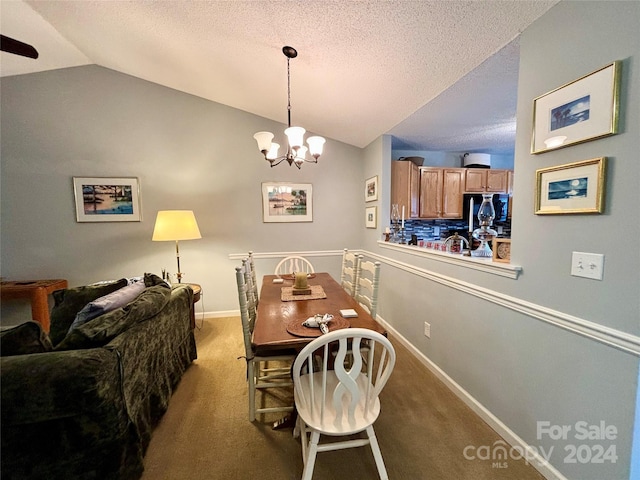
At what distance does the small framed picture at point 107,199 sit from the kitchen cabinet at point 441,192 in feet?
12.4

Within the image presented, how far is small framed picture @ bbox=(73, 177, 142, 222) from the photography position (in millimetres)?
3133

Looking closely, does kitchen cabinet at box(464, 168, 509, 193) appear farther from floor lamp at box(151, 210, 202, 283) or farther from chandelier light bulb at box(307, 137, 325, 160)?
floor lamp at box(151, 210, 202, 283)

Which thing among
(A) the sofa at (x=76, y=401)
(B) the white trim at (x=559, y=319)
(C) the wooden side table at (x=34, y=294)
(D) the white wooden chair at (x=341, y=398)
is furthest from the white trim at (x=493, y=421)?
(C) the wooden side table at (x=34, y=294)

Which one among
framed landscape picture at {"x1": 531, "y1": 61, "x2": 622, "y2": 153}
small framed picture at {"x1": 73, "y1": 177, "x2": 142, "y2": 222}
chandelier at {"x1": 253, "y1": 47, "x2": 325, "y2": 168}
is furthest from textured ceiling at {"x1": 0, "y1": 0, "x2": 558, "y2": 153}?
small framed picture at {"x1": 73, "y1": 177, "x2": 142, "y2": 222}

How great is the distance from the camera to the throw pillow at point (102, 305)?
58.9 inches

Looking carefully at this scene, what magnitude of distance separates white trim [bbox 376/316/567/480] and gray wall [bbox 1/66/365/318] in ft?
7.30

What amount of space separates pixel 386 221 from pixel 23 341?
10.1ft

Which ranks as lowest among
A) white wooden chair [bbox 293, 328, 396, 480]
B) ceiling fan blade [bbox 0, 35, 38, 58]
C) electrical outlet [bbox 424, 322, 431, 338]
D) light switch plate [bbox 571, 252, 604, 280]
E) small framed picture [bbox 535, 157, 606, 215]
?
electrical outlet [bbox 424, 322, 431, 338]

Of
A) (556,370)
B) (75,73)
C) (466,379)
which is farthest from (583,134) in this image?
(75,73)

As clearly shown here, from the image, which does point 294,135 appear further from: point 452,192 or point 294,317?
point 452,192

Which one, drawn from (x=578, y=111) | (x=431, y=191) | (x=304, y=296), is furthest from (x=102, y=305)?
(x=431, y=191)

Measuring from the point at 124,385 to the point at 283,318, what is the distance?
0.87 m

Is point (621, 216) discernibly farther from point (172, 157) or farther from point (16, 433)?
point (172, 157)

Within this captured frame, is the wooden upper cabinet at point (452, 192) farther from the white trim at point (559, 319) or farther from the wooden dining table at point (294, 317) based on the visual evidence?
the wooden dining table at point (294, 317)
